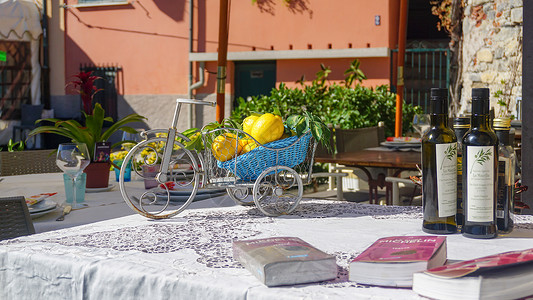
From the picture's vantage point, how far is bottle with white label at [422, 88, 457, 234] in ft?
4.05

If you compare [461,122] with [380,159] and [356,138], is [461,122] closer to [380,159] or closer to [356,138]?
[380,159]

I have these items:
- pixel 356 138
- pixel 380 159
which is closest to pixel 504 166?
pixel 380 159

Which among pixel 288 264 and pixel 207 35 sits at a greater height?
pixel 207 35

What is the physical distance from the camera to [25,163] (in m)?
3.34

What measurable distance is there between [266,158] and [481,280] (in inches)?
32.4

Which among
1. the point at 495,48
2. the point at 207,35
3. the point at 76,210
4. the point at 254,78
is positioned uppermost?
the point at 207,35

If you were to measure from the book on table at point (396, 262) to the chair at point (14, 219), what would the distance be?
929 mm

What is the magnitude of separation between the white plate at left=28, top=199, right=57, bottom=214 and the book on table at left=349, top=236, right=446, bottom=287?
111 centimetres

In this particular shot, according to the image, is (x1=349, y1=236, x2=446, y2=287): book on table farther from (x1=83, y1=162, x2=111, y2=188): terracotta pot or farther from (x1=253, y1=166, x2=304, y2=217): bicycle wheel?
(x1=83, y1=162, x2=111, y2=188): terracotta pot

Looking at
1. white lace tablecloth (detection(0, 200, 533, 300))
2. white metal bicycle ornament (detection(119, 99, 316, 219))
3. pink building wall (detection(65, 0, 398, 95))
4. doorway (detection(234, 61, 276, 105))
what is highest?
pink building wall (detection(65, 0, 398, 95))

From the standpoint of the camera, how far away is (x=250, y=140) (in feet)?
5.32

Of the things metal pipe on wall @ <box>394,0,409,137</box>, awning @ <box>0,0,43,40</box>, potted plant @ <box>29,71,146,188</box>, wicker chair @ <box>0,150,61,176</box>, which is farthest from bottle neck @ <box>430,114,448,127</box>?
awning @ <box>0,0,43,40</box>

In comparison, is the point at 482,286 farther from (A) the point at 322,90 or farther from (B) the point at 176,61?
(B) the point at 176,61

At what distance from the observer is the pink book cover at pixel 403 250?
969 mm
